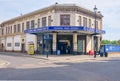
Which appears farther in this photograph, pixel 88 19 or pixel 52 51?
pixel 88 19

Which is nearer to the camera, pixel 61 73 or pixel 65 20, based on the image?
pixel 61 73

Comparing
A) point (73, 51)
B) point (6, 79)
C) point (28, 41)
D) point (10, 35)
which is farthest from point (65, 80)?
point (10, 35)

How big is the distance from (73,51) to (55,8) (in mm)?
8317

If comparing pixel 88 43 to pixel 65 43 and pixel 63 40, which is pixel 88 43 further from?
pixel 63 40

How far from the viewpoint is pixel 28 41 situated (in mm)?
51875

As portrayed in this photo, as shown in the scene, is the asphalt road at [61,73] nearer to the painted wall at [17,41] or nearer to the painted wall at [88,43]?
the painted wall at [88,43]

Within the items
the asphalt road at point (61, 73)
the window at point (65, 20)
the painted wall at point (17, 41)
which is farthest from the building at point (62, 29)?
the asphalt road at point (61, 73)

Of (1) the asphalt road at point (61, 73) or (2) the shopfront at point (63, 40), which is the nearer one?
(1) the asphalt road at point (61, 73)

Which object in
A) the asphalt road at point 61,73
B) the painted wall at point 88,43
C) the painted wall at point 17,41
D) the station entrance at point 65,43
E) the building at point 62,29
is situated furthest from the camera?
the painted wall at point 17,41

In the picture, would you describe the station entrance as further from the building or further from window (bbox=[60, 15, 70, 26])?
window (bbox=[60, 15, 70, 26])

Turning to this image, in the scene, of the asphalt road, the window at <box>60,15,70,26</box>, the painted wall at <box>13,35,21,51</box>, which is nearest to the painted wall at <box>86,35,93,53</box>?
the window at <box>60,15,70,26</box>

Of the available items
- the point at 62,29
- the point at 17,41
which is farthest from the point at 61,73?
the point at 17,41

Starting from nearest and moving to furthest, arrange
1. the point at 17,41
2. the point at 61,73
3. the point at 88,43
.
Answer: the point at 61,73 → the point at 88,43 → the point at 17,41

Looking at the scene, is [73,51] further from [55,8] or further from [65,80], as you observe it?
[65,80]
